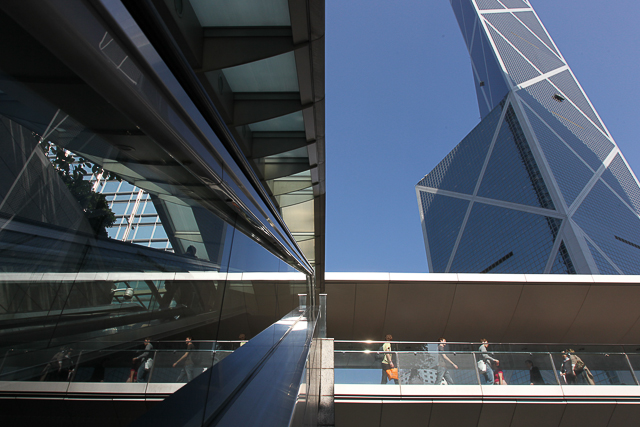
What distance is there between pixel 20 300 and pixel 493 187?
79.5 m

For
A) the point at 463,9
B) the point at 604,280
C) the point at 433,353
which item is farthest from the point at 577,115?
the point at 433,353

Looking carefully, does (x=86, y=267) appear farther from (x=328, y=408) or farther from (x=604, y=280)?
(x=604, y=280)

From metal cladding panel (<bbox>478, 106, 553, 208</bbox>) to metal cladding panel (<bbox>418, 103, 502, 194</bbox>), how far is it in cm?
403

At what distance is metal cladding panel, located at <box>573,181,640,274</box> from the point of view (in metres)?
53.2

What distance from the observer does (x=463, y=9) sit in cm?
11194

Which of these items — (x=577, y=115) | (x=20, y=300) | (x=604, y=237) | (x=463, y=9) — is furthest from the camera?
(x=463, y=9)

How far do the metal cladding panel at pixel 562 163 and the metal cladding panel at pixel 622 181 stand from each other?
6.60 m

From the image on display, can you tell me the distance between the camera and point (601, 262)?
49344mm

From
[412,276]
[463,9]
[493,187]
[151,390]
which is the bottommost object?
[151,390]

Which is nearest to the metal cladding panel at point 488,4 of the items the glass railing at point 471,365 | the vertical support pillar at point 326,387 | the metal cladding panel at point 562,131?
the metal cladding panel at point 562,131

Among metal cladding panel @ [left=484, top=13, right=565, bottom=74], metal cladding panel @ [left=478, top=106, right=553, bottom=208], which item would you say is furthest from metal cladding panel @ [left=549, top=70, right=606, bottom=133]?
metal cladding panel @ [left=478, top=106, right=553, bottom=208]

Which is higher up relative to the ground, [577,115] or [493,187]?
[577,115]

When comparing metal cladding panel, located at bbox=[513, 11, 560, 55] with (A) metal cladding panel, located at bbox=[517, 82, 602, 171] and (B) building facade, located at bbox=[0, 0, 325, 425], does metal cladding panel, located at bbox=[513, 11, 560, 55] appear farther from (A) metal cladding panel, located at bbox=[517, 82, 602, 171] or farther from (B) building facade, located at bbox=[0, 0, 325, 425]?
(B) building facade, located at bbox=[0, 0, 325, 425]

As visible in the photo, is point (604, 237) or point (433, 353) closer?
point (433, 353)
